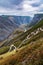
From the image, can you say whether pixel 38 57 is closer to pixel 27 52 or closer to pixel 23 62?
pixel 23 62

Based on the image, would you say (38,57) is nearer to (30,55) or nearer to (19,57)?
(30,55)

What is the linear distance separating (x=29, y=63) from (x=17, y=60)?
5.20 metres

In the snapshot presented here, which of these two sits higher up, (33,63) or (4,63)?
(33,63)

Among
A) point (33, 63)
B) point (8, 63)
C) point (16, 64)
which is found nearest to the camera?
point (33, 63)

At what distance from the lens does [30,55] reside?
48469 mm

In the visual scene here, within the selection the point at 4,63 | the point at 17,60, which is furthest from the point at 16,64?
the point at 4,63

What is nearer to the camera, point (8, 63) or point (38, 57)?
point (38, 57)

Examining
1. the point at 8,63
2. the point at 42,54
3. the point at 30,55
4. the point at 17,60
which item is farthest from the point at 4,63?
the point at 42,54

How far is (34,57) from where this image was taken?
4603cm

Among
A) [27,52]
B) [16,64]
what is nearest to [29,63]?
[16,64]

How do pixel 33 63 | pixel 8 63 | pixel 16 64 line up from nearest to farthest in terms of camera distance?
pixel 33 63
pixel 16 64
pixel 8 63

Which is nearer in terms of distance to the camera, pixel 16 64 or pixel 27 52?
pixel 16 64

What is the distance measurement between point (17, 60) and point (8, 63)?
10.6ft

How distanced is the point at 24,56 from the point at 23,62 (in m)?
3.67
